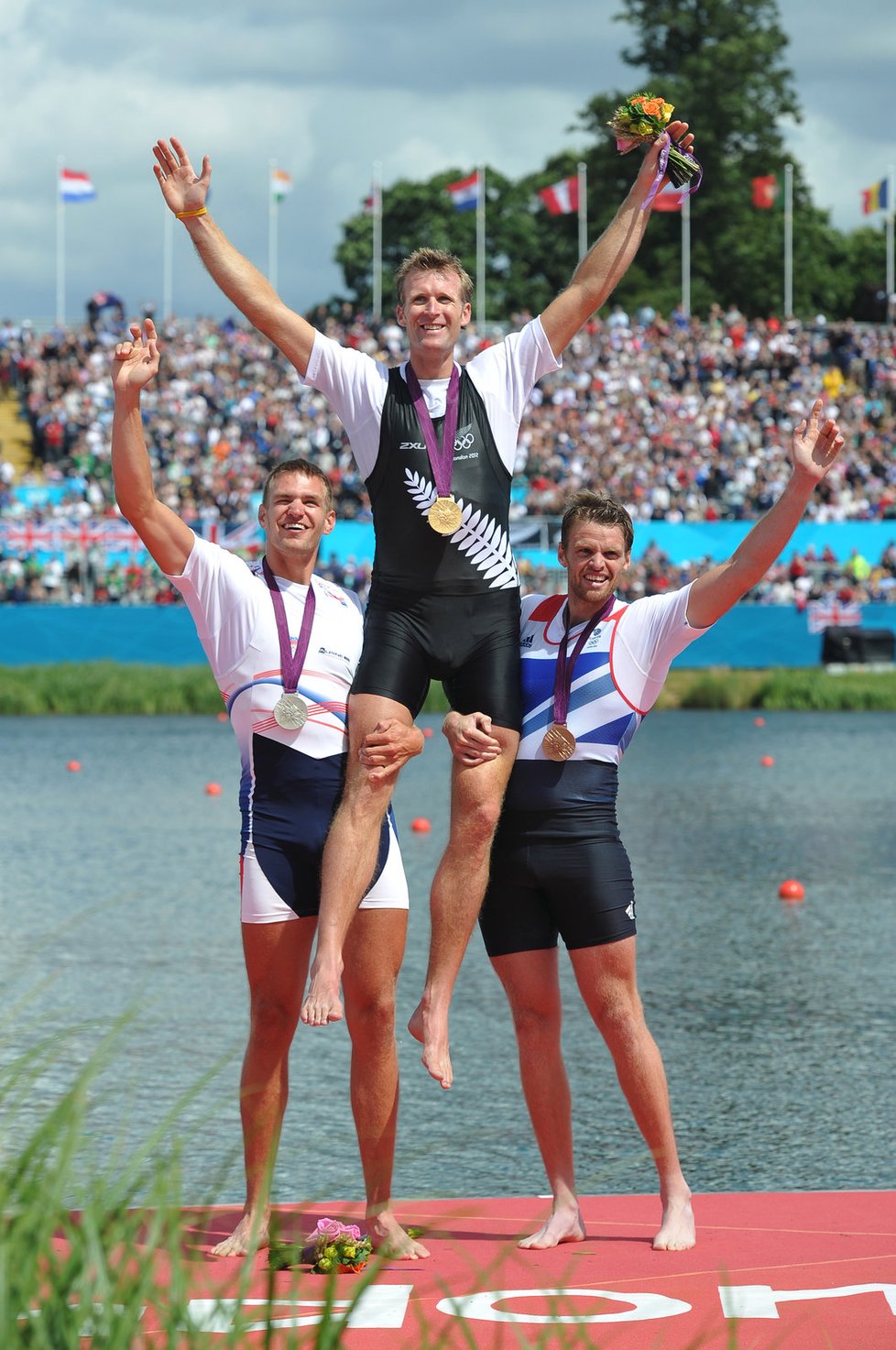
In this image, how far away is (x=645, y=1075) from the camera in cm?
534

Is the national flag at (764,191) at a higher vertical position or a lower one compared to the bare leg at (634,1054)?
higher

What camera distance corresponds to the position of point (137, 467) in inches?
210

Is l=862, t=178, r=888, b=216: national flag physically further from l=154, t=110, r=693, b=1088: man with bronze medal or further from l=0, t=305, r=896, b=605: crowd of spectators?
l=154, t=110, r=693, b=1088: man with bronze medal

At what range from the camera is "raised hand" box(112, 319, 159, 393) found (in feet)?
17.5

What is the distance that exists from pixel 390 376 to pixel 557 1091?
218 centimetres

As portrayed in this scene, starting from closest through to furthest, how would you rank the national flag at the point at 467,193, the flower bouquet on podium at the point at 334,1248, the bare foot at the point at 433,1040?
the flower bouquet on podium at the point at 334,1248 < the bare foot at the point at 433,1040 < the national flag at the point at 467,193

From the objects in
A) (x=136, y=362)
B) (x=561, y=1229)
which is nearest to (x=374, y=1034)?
(x=561, y=1229)

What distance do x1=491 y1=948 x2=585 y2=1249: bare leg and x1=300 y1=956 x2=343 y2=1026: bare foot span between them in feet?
2.16

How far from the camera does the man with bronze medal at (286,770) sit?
17.3 feet

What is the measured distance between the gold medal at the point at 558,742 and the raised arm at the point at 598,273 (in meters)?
1.14

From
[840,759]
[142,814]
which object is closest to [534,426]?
[840,759]

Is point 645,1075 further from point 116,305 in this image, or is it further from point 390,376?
point 116,305

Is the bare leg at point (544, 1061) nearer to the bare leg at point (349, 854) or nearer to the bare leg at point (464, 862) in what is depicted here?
the bare leg at point (464, 862)

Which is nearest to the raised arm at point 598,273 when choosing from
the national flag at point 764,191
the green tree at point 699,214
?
the national flag at point 764,191
